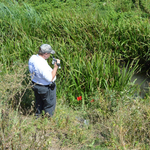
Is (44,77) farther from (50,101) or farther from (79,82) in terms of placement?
(79,82)

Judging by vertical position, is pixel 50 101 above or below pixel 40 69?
below

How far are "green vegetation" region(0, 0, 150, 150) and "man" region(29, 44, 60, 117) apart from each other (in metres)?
0.24

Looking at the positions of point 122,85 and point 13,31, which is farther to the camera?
point 13,31

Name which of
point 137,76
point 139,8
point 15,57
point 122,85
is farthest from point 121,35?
point 15,57

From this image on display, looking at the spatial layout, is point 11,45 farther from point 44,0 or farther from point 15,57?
point 44,0

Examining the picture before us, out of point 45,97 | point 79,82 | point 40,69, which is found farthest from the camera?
point 79,82

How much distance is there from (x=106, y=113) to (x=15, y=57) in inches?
108

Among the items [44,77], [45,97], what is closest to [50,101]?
[45,97]

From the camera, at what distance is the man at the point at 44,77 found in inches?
133

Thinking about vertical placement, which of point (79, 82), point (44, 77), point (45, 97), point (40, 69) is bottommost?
point (79, 82)

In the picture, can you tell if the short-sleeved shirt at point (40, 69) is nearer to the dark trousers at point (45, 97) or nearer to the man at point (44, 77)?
the man at point (44, 77)

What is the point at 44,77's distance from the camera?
336cm

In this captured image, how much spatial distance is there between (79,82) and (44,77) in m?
1.39

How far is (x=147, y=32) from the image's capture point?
5.85m
